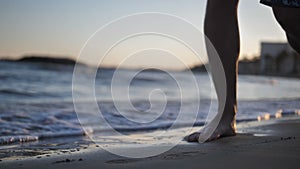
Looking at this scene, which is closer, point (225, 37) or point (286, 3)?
point (286, 3)

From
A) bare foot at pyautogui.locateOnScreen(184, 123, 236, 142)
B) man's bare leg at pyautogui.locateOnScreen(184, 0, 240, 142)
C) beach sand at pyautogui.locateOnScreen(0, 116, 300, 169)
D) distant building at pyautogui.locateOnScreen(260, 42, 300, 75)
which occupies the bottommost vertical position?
beach sand at pyautogui.locateOnScreen(0, 116, 300, 169)

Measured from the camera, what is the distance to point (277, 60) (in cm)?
6316

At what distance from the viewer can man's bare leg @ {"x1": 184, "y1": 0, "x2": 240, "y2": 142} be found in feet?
9.34

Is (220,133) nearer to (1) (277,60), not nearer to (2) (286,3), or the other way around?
(2) (286,3)

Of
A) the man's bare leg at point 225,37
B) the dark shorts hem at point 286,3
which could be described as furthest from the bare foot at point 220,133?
the dark shorts hem at point 286,3

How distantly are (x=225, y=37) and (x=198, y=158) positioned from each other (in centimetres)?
96

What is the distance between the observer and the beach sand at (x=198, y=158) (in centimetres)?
201

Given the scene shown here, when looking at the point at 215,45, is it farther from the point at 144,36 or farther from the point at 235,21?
the point at 144,36

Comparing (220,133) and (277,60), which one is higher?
(277,60)

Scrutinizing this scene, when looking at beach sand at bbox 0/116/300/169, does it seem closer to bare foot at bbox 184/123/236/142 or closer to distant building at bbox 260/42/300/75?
bare foot at bbox 184/123/236/142

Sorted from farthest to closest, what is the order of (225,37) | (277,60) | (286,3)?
(277,60) < (225,37) < (286,3)

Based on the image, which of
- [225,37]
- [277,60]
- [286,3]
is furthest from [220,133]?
[277,60]

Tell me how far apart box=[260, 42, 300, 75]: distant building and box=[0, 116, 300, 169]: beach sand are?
5511 centimetres

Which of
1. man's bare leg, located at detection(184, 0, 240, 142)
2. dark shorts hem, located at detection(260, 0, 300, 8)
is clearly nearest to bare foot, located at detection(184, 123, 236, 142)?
man's bare leg, located at detection(184, 0, 240, 142)
